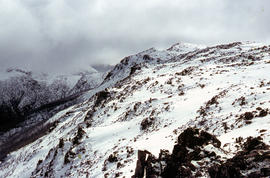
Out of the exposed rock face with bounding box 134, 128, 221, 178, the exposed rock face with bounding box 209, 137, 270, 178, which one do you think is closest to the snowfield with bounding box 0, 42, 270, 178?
the exposed rock face with bounding box 209, 137, 270, 178

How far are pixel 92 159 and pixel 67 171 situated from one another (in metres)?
4.28

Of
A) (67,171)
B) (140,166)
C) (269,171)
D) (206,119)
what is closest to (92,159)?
(67,171)

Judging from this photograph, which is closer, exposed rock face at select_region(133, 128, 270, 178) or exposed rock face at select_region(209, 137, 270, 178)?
exposed rock face at select_region(209, 137, 270, 178)

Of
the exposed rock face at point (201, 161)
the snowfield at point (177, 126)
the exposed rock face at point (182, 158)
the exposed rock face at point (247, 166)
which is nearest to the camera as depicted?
the exposed rock face at point (247, 166)

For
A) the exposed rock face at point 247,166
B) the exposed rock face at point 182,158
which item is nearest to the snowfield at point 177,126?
the exposed rock face at point 247,166

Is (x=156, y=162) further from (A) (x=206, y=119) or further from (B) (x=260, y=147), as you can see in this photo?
(A) (x=206, y=119)

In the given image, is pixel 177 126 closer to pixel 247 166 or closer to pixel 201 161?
pixel 201 161

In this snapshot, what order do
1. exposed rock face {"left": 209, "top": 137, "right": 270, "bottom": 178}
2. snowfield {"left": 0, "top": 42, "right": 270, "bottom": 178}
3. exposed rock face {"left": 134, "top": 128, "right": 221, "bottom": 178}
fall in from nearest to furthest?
exposed rock face {"left": 209, "top": 137, "right": 270, "bottom": 178} → exposed rock face {"left": 134, "top": 128, "right": 221, "bottom": 178} → snowfield {"left": 0, "top": 42, "right": 270, "bottom": 178}

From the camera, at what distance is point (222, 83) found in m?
26.4

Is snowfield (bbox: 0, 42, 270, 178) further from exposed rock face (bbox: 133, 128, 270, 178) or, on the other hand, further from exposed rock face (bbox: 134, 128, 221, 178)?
exposed rock face (bbox: 134, 128, 221, 178)

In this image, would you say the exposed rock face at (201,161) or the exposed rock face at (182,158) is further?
the exposed rock face at (182,158)

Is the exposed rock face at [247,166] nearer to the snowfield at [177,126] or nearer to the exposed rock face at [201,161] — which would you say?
the exposed rock face at [201,161]

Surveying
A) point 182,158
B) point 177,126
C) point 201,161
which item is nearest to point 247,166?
point 201,161

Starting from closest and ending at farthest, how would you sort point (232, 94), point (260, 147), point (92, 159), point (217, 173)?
point (217, 173) < point (260, 147) < point (232, 94) < point (92, 159)
